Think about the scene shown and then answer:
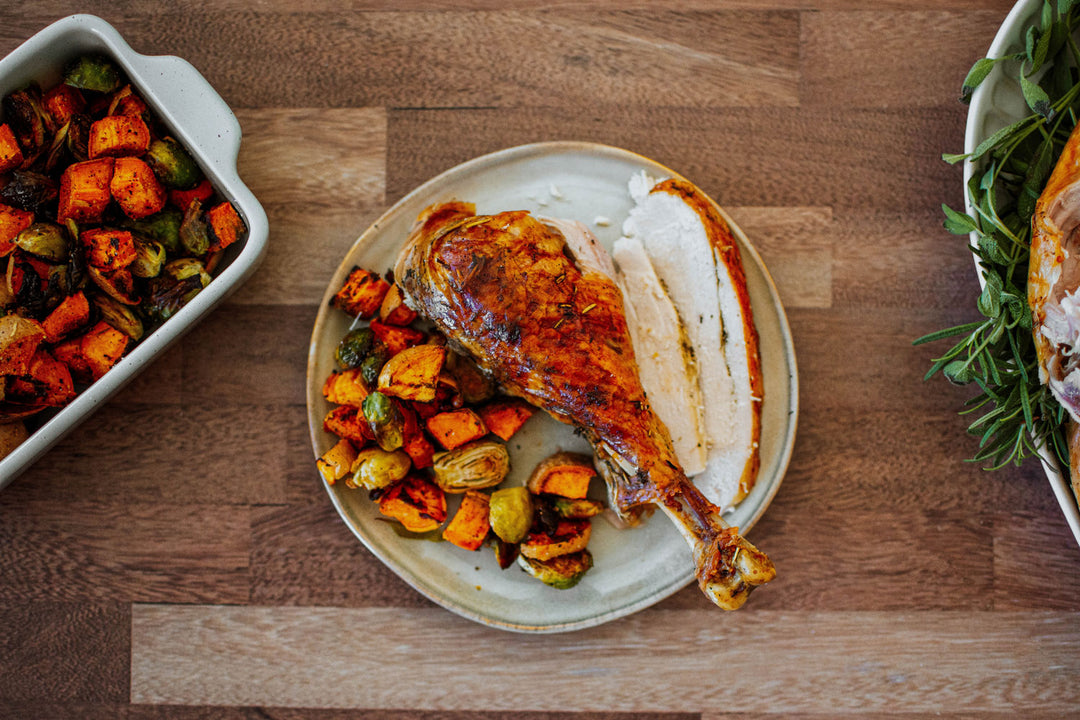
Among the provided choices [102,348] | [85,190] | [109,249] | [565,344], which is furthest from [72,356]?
[565,344]

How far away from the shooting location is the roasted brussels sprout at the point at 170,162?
165 cm

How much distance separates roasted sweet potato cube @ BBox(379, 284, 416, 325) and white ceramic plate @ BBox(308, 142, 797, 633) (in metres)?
0.10

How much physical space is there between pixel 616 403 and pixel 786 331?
55 cm

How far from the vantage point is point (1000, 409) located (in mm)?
1577

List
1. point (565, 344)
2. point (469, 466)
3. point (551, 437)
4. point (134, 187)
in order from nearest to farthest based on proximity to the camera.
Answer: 1. point (565, 344)
2. point (134, 187)
3. point (469, 466)
4. point (551, 437)

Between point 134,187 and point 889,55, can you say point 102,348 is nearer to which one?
point 134,187

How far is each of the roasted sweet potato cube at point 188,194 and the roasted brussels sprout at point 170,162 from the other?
1.0 inches

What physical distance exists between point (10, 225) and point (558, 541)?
1.45 metres

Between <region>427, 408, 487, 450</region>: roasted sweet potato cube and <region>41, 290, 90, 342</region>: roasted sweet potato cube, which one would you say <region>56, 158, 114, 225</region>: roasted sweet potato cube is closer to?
<region>41, 290, 90, 342</region>: roasted sweet potato cube

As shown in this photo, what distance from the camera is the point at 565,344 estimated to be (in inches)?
59.7

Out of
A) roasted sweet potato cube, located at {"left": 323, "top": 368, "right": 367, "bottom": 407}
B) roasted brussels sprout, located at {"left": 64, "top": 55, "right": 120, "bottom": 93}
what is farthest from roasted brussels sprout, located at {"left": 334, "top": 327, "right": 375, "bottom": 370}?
roasted brussels sprout, located at {"left": 64, "top": 55, "right": 120, "bottom": 93}

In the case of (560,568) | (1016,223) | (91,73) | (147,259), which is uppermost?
(91,73)

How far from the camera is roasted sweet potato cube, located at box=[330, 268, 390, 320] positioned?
1.75 metres

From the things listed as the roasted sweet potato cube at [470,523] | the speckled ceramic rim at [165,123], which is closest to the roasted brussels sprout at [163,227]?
the speckled ceramic rim at [165,123]
